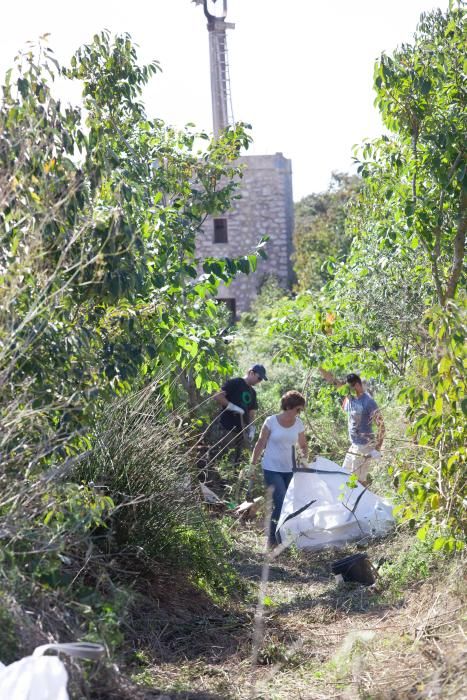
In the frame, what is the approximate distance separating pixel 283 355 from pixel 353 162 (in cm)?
216

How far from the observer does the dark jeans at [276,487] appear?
321 inches

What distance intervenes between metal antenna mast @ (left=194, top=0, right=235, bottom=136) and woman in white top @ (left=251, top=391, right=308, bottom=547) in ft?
51.3

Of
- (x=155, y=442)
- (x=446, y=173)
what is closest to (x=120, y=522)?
(x=155, y=442)

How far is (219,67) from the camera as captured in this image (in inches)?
931

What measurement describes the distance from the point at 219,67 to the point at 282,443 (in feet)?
57.0

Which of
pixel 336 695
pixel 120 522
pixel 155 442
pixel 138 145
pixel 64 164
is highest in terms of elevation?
pixel 138 145

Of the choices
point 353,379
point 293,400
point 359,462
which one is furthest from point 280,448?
point 353,379

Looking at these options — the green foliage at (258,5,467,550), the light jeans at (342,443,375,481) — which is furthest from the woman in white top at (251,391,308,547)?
the green foliage at (258,5,467,550)

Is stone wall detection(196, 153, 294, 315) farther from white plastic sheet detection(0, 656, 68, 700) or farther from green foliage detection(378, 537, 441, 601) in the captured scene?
white plastic sheet detection(0, 656, 68, 700)

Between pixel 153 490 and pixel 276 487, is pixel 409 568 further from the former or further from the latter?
pixel 276 487

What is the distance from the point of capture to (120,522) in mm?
5652

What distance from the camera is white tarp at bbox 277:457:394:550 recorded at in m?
7.62

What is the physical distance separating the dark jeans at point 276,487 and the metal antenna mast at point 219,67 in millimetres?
15832

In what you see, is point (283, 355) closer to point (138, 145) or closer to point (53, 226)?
point (138, 145)
